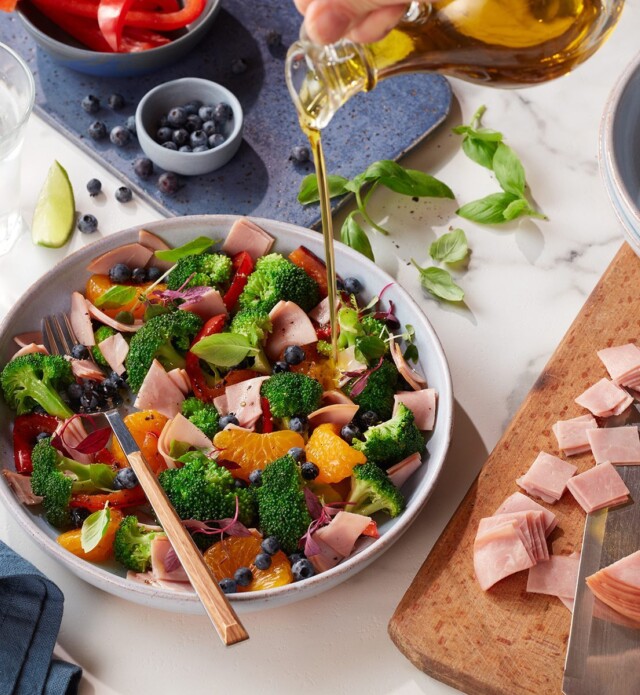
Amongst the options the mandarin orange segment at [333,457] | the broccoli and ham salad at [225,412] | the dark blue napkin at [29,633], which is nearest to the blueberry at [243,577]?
the broccoli and ham salad at [225,412]

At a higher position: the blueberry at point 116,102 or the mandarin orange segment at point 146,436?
the blueberry at point 116,102

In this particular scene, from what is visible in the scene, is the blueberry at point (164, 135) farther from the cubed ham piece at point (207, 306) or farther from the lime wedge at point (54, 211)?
the cubed ham piece at point (207, 306)

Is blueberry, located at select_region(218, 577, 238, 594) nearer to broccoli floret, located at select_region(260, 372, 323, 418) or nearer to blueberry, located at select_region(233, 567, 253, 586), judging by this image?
blueberry, located at select_region(233, 567, 253, 586)

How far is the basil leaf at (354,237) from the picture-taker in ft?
7.12

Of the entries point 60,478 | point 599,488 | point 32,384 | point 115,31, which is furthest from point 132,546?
point 115,31

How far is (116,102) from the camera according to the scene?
248cm

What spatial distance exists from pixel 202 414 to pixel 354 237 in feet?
1.84

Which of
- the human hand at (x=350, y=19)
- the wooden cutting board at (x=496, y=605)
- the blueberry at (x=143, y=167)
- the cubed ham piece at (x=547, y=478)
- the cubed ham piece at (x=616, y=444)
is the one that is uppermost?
the human hand at (x=350, y=19)

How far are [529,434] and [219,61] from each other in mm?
1324

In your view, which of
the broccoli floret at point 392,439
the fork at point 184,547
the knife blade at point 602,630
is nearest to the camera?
the fork at point 184,547

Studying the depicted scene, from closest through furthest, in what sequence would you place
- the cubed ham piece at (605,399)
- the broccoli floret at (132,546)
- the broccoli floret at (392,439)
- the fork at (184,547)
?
the fork at (184,547) < the broccoli floret at (132,546) < the broccoli floret at (392,439) < the cubed ham piece at (605,399)

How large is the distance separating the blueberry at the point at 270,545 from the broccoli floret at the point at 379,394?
317mm

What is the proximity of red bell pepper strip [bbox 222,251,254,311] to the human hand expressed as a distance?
2.59ft

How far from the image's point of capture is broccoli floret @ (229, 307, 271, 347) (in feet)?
6.34
